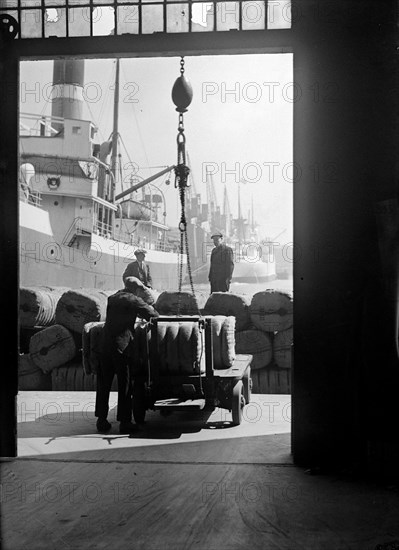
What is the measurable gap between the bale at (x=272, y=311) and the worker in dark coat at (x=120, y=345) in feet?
12.8

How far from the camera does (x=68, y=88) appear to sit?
98.5ft

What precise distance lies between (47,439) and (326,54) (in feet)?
17.1

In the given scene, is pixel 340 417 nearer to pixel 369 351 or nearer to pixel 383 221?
pixel 369 351

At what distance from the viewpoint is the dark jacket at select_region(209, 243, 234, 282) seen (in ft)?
47.8

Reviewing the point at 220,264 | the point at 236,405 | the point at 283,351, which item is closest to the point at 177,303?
the point at 283,351

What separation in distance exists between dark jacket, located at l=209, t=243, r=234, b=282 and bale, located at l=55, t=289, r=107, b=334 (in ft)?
11.5

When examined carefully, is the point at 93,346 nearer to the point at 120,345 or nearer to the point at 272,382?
the point at 120,345

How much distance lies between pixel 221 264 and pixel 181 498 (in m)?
9.99

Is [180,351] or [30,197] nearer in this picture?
[180,351]

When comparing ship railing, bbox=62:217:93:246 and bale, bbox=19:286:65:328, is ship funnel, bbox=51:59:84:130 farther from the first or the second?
bale, bbox=19:286:65:328

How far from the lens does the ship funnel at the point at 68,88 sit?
29953 millimetres

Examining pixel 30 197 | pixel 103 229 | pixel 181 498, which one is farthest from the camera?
pixel 103 229

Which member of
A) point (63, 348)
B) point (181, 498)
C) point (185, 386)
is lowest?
point (181, 498)

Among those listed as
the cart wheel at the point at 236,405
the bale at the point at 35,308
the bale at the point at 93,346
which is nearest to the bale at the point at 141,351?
the bale at the point at 93,346
